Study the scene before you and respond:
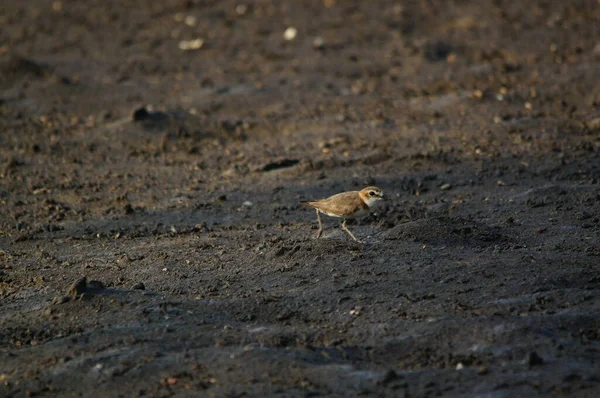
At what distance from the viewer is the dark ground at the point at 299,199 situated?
638cm

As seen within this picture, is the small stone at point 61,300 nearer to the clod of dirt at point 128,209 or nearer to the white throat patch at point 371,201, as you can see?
the white throat patch at point 371,201

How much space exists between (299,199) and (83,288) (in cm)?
376

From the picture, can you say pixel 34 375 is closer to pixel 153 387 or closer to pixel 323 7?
pixel 153 387

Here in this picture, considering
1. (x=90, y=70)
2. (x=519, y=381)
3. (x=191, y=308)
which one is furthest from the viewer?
(x=90, y=70)

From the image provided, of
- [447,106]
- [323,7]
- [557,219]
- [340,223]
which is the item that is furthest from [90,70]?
[557,219]

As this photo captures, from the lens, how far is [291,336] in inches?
265

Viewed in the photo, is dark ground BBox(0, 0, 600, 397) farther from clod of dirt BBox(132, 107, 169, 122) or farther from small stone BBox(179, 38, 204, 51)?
small stone BBox(179, 38, 204, 51)

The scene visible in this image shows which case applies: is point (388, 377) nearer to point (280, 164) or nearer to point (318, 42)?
point (280, 164)

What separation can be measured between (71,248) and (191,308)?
2776mm

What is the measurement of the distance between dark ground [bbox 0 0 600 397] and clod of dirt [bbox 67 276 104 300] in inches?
1.1

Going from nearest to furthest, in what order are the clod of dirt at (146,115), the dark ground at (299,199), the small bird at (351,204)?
the dark ground at (299,199) → the small bird at (351,204) → the clod of dirt at (146,115)

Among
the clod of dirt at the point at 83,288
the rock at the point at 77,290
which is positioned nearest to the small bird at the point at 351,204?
the clod of dirt at the point at 83,288

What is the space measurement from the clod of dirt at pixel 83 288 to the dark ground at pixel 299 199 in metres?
0.03

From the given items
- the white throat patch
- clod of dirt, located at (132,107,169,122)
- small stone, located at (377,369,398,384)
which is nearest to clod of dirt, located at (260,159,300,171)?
clod of dirt, located at (132,107,169,122)
